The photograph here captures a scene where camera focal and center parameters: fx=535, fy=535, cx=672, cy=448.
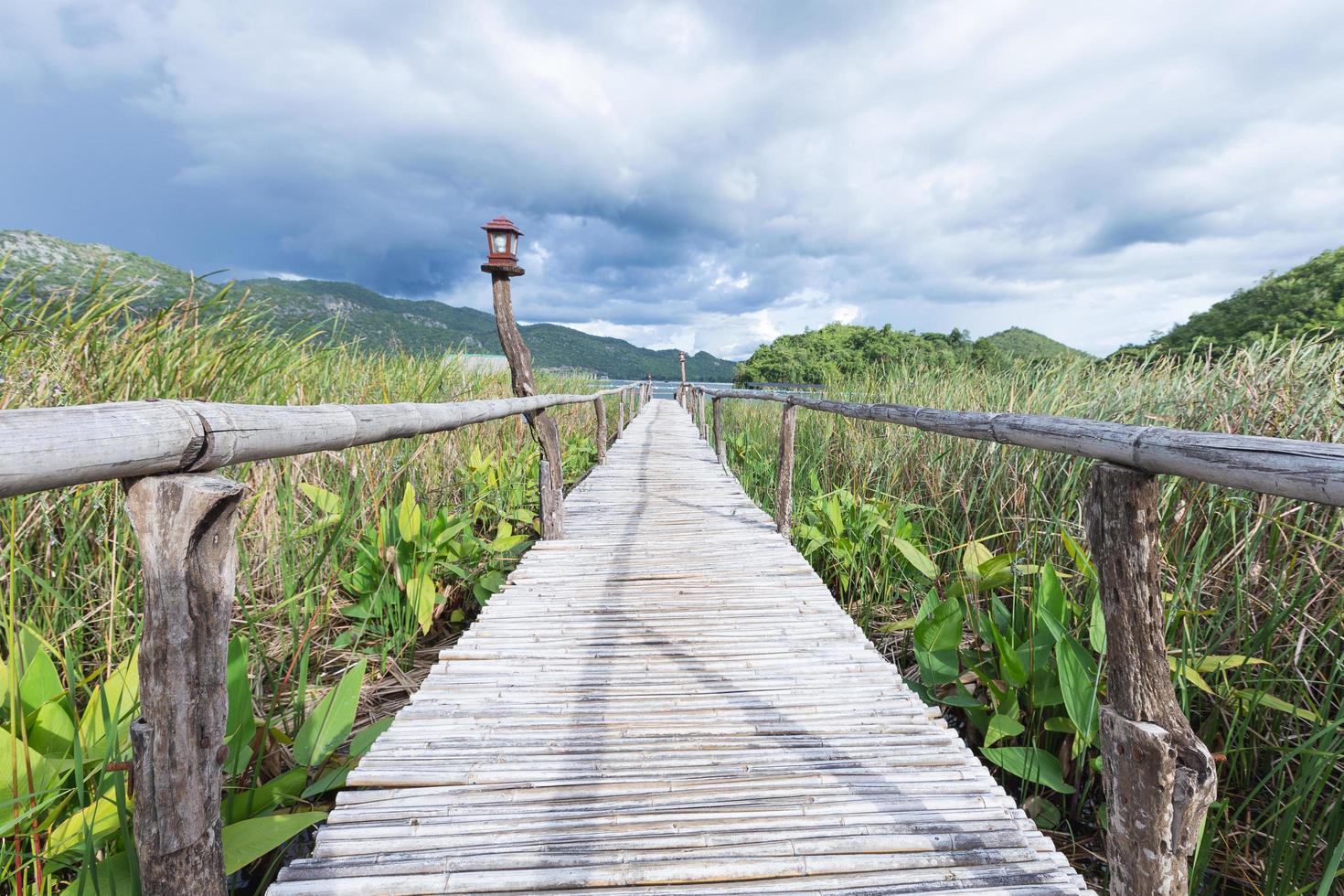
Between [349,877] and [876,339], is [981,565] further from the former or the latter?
[876,339]

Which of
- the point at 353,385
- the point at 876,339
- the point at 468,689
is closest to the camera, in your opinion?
the point at 468,689

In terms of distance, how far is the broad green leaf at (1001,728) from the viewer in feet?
5.94

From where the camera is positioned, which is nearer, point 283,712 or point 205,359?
point 283,712

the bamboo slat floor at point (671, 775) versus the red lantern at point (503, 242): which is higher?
the red lantern at point (503, 242)

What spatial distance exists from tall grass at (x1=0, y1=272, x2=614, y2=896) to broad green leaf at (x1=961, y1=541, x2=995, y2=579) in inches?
99.0

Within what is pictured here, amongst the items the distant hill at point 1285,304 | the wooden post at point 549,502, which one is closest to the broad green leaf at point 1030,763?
the wooden post at point 549,502

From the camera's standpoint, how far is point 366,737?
1714 mm

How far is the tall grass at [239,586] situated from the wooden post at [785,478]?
1.94m

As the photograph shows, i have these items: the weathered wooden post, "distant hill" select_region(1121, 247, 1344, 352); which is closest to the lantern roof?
the weathered wooden post

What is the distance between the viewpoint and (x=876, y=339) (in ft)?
168

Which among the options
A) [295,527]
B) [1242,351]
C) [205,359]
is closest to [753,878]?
[295,527]

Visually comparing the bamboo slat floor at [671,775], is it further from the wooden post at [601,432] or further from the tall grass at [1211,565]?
the wooden post at [601,432]

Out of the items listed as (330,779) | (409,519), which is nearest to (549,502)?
(409,519)

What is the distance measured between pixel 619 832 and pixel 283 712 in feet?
4.21
